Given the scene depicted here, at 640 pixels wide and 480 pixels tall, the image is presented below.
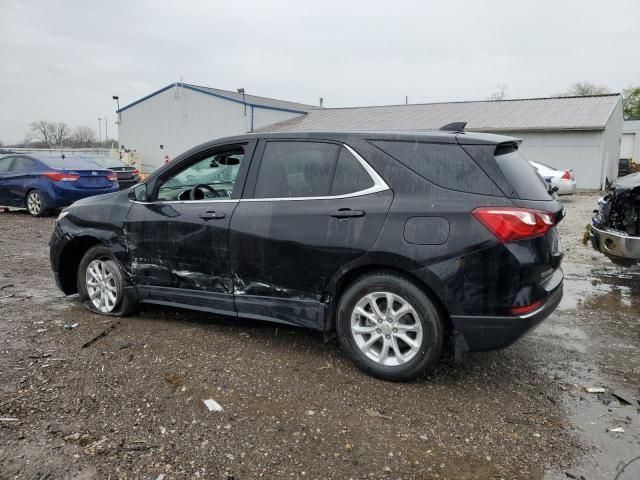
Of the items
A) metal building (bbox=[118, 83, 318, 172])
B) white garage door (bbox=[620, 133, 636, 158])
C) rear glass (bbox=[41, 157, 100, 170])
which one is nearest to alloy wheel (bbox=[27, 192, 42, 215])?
rear glass (bbox=[41, 157, 100, 170])

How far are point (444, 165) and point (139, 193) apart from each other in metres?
2.76

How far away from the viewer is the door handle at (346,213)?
3.55m

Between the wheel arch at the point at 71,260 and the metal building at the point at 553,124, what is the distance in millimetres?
15061

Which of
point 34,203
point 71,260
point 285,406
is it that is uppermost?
point 34,203

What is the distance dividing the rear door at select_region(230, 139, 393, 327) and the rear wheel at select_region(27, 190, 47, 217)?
31.2 ft

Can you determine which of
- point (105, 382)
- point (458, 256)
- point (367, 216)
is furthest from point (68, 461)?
A: point (458, 256)

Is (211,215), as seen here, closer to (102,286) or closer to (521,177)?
(102,286)

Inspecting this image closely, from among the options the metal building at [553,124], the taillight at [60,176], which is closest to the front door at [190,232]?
the taillight at [60,176]

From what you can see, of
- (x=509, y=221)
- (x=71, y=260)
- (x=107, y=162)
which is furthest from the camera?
(x=107, y=162)

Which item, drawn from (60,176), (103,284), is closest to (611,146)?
(60,176)

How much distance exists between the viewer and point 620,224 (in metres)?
5.70

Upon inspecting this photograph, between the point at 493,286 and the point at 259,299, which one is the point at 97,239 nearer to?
the point at 259,299

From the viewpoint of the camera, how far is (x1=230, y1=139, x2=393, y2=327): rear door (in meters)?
3.58

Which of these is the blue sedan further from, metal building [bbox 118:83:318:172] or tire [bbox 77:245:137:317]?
metal building [bbox 118:83:318:172]
